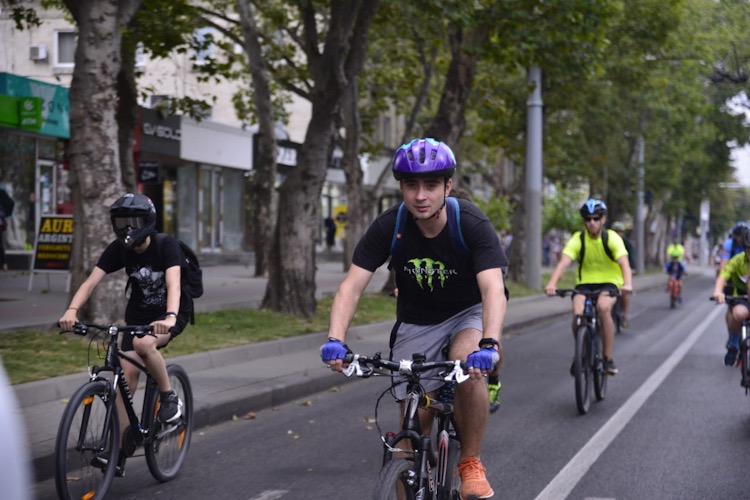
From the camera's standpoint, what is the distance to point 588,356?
10.3 m

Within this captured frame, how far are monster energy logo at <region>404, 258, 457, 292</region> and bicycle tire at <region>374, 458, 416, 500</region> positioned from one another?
0.90 m

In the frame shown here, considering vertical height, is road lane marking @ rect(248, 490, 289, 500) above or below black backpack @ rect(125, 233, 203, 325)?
below

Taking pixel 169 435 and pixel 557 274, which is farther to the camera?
pixel 557 274

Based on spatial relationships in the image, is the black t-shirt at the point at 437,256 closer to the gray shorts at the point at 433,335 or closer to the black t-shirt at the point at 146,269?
the gray shorts at the point at 433,335

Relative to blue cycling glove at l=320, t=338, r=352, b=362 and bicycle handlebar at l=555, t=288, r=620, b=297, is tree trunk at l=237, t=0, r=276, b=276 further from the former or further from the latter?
blue cycling glove at l=320, t=338, r=352, b=362

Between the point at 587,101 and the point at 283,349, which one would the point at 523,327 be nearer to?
the point at 283,349

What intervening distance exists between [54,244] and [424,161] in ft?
51.6

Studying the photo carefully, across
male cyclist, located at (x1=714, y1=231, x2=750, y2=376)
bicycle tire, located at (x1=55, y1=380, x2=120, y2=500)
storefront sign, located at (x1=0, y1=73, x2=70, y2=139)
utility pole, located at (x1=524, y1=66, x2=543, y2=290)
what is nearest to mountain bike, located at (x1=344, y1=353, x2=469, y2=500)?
bicycle tire, located at (x1=55, y1=380, x2=120, y2=500)

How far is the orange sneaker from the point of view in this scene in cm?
487

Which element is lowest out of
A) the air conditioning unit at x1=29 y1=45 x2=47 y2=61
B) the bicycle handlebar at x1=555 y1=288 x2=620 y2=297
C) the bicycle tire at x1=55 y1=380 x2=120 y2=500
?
the bicycle tire at x1=55 y1=380 x2=120 y2=500

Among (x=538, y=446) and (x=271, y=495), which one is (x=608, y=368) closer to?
(x=538, y=446)

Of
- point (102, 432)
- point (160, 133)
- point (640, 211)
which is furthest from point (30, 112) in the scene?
point (640, 211)

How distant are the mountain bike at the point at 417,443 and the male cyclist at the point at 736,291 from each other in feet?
17.9

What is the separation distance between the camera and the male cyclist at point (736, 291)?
9820 mm
